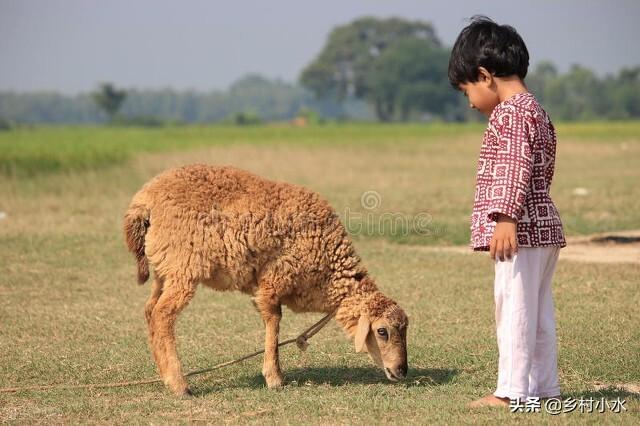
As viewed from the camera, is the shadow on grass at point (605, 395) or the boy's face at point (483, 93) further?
the shadow on grass at point (605, 395)

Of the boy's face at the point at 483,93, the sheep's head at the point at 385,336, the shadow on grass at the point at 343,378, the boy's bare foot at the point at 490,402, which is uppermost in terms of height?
the boy's face at the point at 483,93

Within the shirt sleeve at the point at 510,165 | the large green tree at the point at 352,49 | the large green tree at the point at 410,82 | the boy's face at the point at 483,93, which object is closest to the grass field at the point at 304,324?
the shirt sleeve at the point at 510,165

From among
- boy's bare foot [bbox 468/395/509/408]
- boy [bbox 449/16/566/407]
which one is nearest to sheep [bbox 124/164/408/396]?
boy's bare foot [bbox 468/395/509/408]

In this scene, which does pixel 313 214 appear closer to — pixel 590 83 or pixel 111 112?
pixel 111 112

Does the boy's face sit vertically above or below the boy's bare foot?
above

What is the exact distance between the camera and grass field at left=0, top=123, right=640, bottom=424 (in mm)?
5996

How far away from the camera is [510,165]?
5.16 metres

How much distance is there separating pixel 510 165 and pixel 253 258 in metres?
2.21

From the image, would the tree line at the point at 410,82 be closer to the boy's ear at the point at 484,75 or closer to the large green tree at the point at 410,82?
the large green tree at the point at 410,82

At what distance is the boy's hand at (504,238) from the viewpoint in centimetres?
515

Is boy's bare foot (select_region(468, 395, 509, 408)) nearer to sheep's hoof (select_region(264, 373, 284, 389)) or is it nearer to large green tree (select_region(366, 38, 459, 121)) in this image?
sheep's hoof (select_region(264, 373, 284, 389))

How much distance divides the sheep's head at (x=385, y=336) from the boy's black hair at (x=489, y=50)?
198cm

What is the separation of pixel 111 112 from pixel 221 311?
72064 millimetres

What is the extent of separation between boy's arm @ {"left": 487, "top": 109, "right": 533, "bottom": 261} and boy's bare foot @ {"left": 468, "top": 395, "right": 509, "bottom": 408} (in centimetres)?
94
